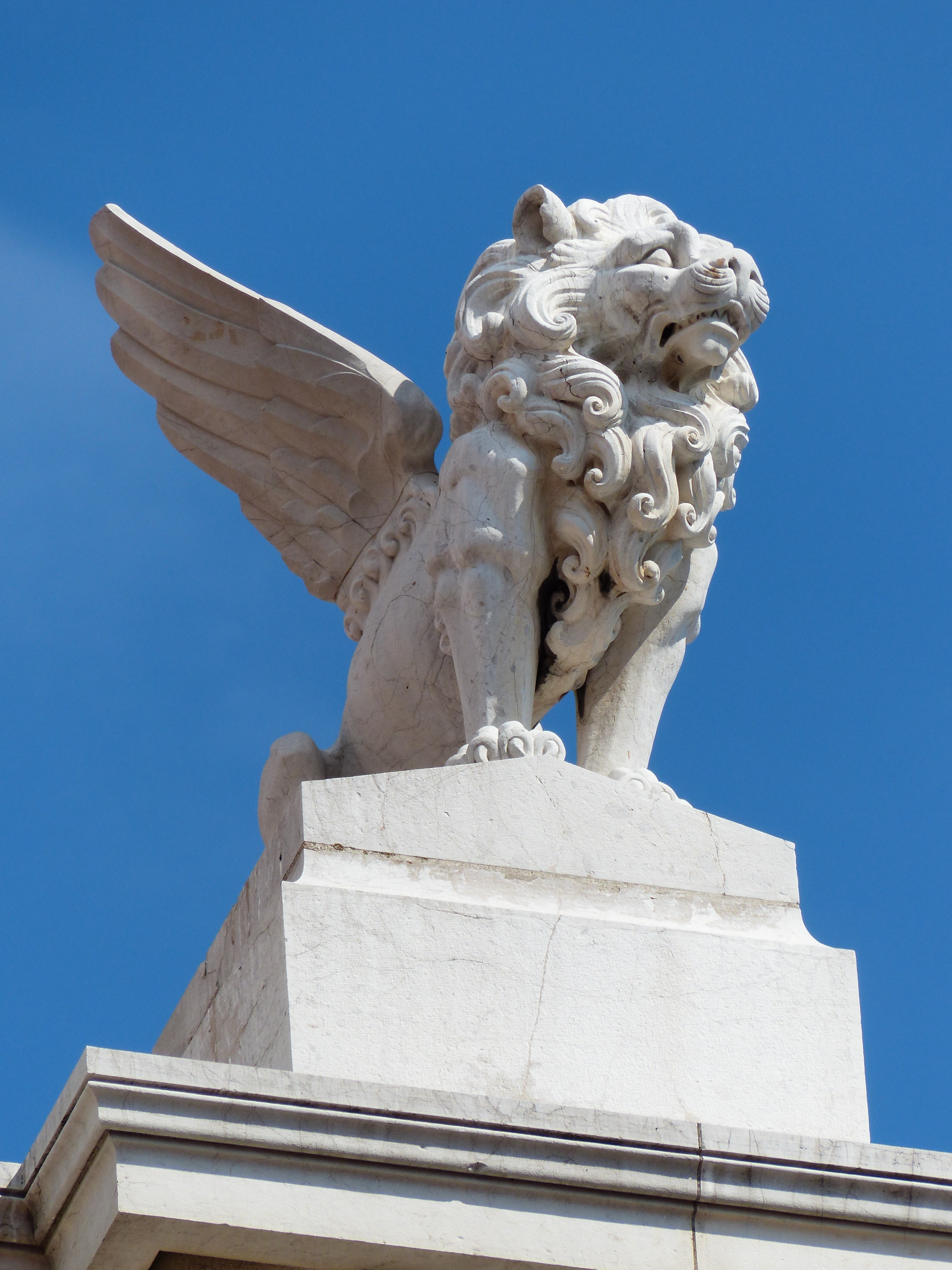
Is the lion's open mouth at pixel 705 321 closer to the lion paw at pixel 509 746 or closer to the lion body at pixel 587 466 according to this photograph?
the lion body at pixel 587 466

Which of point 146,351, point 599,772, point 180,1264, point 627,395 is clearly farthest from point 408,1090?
point 146,351

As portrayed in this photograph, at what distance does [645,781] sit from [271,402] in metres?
2.44

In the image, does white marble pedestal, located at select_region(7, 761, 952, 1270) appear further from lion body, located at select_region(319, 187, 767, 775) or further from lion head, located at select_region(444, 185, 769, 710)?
lion head, located at select_region(444, 185, 769, 710)

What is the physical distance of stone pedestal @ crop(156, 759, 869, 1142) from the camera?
202 inches

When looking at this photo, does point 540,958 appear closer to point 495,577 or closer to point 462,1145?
point 462,1145

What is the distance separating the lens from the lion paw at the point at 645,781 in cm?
591

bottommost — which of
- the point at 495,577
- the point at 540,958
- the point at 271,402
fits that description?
the point at 540,958

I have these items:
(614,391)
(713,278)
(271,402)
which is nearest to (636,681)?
(614,391)

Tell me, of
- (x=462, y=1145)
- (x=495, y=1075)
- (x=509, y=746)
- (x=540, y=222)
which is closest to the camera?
(x=462, y=1145)

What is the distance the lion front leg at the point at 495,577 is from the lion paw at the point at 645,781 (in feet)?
0.89

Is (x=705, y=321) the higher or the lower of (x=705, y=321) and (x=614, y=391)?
the higher

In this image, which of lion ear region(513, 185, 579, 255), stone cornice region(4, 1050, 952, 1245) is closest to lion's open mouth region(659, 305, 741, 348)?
lion ear region(513, 185, 579, 255)

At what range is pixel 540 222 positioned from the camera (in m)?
6.72

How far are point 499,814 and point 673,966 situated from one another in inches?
21.9
